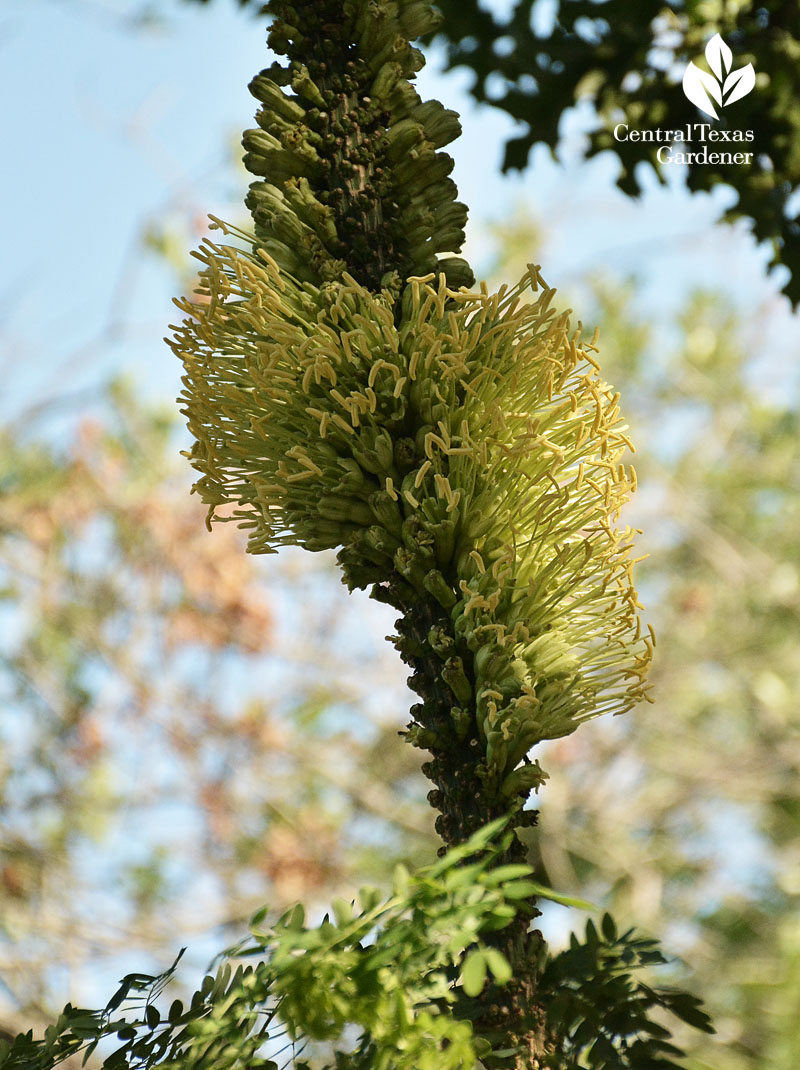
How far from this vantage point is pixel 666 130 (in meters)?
2.96

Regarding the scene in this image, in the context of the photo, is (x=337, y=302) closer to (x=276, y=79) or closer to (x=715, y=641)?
(x=276, y=79)

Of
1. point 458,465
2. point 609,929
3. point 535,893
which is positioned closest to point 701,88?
point 458,465

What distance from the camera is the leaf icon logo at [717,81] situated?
276 centimetres

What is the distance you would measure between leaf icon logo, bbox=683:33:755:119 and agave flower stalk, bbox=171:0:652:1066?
145 centimetres

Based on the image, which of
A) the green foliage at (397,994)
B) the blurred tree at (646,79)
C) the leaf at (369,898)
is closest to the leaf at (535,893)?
the green foliage at (397,994)

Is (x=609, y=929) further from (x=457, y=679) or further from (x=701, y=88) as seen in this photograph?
(x=701, y=88)

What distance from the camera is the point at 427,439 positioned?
1.44 m

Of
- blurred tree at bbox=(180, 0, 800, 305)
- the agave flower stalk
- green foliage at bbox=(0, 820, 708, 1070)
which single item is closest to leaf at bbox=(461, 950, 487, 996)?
green foliage at bbox=(0, 820, 708, 1070)

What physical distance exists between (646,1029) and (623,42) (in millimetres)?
2420

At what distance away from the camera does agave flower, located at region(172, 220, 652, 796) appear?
1.45 metres

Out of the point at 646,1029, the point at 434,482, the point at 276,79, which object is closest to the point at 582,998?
the point at 646,1029

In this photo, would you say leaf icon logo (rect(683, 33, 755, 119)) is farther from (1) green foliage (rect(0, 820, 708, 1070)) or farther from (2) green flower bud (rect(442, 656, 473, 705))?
(1) green foliage (rect(0, 820, 708, 1070))

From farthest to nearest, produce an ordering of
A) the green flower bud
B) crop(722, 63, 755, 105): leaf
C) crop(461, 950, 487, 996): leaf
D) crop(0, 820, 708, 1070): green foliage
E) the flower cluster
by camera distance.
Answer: crop(722, 63, 755, 105): leaf
the flower cluster
the green flower bud
crop(0, 820, 708, 1070): green foliage
crop(461, 950, 487, 996): leaf

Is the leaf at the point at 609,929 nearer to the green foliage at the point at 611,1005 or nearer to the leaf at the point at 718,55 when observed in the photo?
the green foliage at the point at 611,1005
